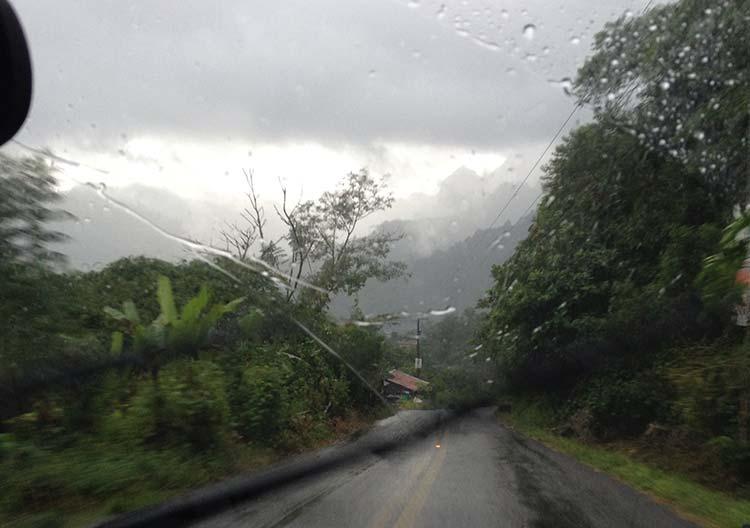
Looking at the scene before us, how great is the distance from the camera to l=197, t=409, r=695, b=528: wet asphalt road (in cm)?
584

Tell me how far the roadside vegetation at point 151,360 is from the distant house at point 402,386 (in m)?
0.71

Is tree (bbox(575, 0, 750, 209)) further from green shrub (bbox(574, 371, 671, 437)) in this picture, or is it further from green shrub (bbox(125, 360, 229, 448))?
green shrub (bbox(125, 360, 229, 448))

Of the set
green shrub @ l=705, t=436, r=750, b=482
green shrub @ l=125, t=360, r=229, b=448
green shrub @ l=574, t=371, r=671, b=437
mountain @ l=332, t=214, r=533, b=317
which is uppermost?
mountain @ l=332, t=214, r=533, b=317

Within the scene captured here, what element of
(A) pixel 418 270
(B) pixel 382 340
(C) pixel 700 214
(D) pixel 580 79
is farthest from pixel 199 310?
(C) pixel 700 214

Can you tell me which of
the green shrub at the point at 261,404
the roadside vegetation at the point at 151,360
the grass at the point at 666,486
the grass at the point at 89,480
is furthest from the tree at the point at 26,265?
the grass at the point at 666,486

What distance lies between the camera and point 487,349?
12.2 m

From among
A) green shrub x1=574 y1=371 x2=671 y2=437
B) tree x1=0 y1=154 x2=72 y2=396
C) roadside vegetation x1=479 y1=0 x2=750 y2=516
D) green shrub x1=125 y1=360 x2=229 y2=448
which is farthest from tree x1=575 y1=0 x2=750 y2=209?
tree x1=0 y1=154 x2=72 y2=396

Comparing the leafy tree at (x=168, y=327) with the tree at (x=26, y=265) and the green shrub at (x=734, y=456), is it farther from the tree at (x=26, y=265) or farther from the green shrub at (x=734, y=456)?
the green shrub at (x=734, y=456)

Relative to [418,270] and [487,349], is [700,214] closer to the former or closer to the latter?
[487,349]

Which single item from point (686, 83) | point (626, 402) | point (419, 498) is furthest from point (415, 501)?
point (686, 83)

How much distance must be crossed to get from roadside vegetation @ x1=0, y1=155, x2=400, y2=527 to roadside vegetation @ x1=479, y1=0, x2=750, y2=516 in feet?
9.57

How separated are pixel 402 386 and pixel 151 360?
22.5 feet

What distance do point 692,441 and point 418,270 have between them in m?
5.55

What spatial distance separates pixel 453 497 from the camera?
22.9ft
